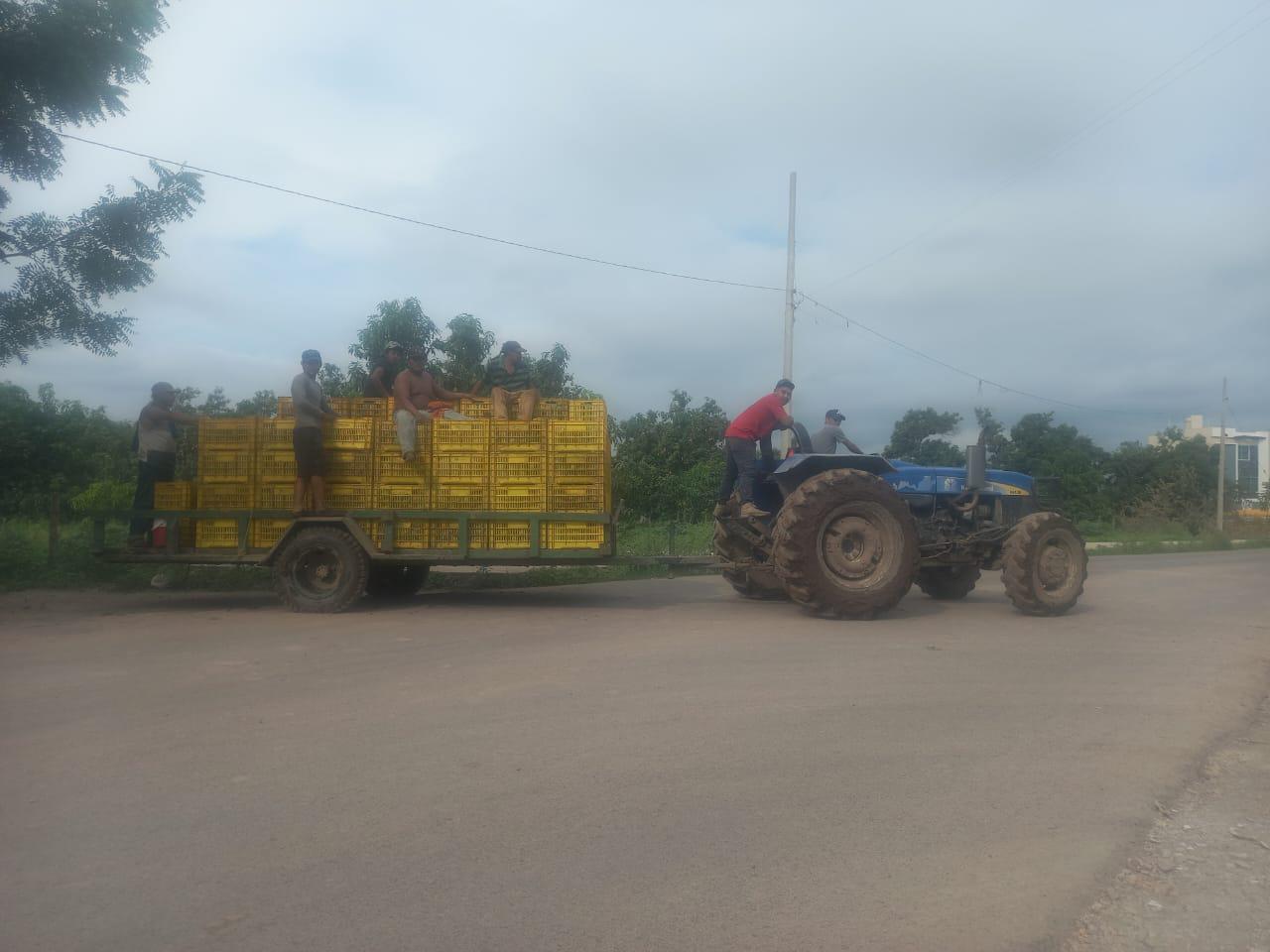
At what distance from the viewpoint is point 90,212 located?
1302 cm

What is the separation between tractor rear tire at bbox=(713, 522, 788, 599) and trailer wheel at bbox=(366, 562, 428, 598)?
132 inches

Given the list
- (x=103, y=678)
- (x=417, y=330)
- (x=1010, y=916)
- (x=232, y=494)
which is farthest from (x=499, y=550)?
(x=417, y=330)

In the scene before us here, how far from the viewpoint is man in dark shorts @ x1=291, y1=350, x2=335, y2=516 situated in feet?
32.5

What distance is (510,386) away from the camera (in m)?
10.6

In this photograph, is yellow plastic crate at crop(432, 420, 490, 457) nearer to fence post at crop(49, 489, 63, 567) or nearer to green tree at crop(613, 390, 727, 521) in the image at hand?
fence post at crop(49, 489, 63, 567)

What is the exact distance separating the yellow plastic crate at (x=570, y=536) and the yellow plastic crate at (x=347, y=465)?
76.2 inches

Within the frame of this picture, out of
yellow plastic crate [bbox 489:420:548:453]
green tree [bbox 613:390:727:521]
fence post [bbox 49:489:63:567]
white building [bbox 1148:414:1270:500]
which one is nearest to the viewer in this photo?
yellow plastic crate [bbox 489:420:548:453]

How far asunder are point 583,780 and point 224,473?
6.99m

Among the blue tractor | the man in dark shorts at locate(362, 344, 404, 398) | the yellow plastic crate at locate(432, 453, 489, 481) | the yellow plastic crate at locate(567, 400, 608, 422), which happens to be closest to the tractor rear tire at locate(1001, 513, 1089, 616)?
the blue tractor

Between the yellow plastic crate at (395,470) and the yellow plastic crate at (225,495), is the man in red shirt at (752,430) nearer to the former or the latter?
the yellow plastic crate at (395,470)

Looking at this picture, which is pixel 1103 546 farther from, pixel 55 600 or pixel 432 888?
pixel 432 888

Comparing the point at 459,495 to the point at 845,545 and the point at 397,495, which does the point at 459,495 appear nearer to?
the point at 397,495

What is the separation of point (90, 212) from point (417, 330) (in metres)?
5.44

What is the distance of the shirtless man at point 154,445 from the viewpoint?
10727 mm
